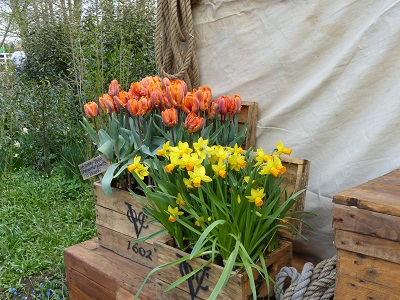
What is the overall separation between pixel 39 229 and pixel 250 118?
6.10 ft

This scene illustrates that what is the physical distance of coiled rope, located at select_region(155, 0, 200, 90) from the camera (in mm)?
1915

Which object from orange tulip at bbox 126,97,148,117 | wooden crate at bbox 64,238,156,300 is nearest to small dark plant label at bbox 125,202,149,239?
wooden crate at bbox 64,238,156,300

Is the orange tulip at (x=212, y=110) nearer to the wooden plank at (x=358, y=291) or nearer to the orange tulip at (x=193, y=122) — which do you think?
the orange tulip at (x=193, y=122)

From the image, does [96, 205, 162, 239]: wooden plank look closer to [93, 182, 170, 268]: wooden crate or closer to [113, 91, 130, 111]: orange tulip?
[93, 182, 170, 268]: wooden crate

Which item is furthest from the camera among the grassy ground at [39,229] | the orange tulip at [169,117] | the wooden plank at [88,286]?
the grassy ground at [39,229]

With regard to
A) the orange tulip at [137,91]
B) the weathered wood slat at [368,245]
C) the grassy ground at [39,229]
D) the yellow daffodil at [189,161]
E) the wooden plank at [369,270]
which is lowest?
the grassy ground at [39,229]

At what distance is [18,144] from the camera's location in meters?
4.26

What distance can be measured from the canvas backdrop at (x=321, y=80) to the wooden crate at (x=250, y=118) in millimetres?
27

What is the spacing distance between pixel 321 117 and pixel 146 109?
0.64 meters

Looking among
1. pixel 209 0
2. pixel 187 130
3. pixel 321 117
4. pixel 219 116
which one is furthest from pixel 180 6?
pixel 321 117

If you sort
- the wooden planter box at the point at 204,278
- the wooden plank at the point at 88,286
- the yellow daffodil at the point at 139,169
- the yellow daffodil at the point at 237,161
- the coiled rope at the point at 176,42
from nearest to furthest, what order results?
1. the wooden planter box at the point at 204,278
2. the yellow daffodil at the point at 237,161
3. the yellow daffodil at the point at 139,169
4. the wooden plank at the point at 88,286
5. the coiled rope at the point at 176,42

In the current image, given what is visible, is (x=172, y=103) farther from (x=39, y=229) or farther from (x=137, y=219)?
(x=39, y=229)

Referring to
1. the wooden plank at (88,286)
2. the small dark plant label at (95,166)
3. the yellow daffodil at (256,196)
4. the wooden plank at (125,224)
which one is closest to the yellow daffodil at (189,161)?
the yellow daffodil at (256,196)

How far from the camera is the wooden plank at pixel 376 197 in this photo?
3.11ft
